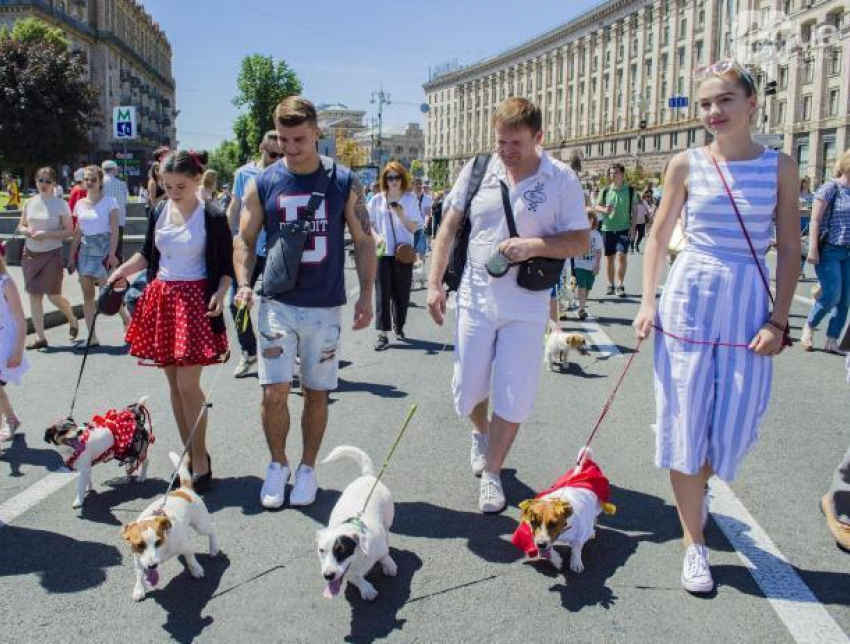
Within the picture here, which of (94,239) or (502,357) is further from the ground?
(94,239)

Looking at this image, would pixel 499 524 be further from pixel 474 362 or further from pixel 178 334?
pixel 178 334

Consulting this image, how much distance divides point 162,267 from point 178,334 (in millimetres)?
445

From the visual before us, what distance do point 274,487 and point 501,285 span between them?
1.62 m

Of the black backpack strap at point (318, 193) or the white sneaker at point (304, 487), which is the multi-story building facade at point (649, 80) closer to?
the black backpack strap at point (318, 193)

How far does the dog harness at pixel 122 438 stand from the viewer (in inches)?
167

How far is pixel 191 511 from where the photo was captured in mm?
3492

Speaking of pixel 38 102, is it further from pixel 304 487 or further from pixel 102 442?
pixel 304 487

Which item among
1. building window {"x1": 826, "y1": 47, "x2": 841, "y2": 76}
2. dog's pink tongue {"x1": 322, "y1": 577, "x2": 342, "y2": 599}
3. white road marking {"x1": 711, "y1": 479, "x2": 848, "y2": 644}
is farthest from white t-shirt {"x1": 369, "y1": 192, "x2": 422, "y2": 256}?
building window {"x1": 826, "y1": 47, "x2": 841, "y2": 76}

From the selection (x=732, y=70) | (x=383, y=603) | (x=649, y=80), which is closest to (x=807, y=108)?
(x=649, y=80)

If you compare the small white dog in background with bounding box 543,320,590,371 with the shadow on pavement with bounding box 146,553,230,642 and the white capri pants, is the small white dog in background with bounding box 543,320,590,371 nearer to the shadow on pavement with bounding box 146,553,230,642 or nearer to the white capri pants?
the white capri pants

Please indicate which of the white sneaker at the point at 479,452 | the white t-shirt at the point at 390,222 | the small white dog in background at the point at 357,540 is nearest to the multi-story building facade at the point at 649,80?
the white t-shirt at the point at 390,222

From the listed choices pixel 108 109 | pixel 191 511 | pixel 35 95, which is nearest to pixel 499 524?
pixel 191 511

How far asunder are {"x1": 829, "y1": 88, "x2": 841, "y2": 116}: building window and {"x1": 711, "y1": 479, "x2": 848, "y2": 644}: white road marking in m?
63.2

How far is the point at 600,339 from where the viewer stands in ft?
30.6
